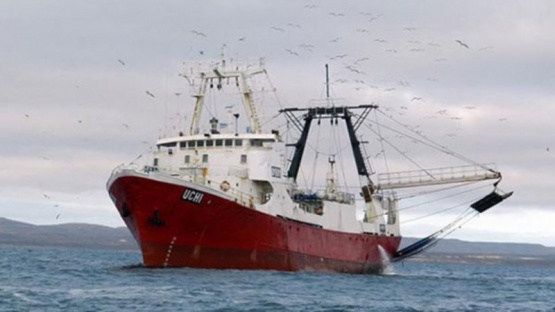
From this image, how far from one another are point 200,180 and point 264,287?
37.6 feet

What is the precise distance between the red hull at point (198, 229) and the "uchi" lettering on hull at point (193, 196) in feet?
0.58

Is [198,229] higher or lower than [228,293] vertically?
higher

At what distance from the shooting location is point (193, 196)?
48125 mm

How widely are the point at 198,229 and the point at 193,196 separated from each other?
2067mm

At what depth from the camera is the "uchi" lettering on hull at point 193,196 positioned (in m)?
47.9

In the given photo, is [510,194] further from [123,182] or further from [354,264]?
[123,182]

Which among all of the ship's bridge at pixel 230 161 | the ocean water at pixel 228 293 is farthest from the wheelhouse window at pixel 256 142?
the ocean water at pixel 228 293

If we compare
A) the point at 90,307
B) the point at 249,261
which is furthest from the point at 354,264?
the point at 90,307

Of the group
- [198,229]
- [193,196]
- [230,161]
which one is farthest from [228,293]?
[230,161]

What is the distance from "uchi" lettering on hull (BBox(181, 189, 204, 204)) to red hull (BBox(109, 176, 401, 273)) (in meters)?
0.18

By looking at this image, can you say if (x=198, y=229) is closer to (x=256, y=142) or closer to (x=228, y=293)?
(x=256, y=142)

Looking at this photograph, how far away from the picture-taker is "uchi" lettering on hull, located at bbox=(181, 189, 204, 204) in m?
47.9

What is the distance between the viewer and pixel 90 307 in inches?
1342

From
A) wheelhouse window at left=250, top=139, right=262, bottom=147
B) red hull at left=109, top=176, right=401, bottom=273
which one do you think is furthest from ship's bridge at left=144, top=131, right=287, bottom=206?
red hull at left=109, top=176, right=401, bottom=273
